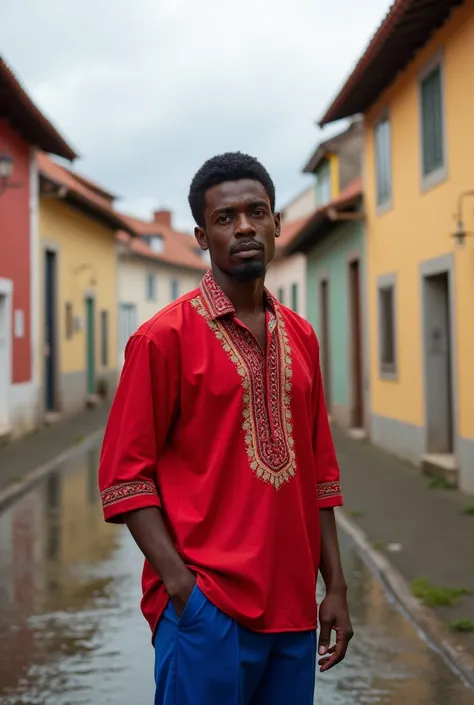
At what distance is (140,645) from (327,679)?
107 centimetres

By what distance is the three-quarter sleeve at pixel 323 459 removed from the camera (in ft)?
8.81

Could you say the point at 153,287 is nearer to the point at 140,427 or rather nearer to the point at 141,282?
the point at 141,282

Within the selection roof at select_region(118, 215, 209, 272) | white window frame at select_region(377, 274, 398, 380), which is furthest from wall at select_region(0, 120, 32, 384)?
roof at select_region(118, 215, 209, 272)

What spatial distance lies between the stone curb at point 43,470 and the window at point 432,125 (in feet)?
19.2

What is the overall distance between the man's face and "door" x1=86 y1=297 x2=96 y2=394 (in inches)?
947

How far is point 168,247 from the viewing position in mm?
52906

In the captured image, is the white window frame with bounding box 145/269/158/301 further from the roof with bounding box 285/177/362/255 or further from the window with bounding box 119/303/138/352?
the roof with bounding box 285/177/362/255

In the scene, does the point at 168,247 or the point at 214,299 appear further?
the point at 168,247

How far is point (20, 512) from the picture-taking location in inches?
414

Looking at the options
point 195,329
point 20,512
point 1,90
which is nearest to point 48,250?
point 1,90

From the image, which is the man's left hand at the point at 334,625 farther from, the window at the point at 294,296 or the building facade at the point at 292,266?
the window at the point at 294,296

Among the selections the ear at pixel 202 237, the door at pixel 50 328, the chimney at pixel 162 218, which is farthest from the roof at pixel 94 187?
the ear at pixel 202 237

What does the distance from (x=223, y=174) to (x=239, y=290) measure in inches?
10.9

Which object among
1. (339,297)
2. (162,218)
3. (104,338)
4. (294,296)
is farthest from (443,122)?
(162,218)
